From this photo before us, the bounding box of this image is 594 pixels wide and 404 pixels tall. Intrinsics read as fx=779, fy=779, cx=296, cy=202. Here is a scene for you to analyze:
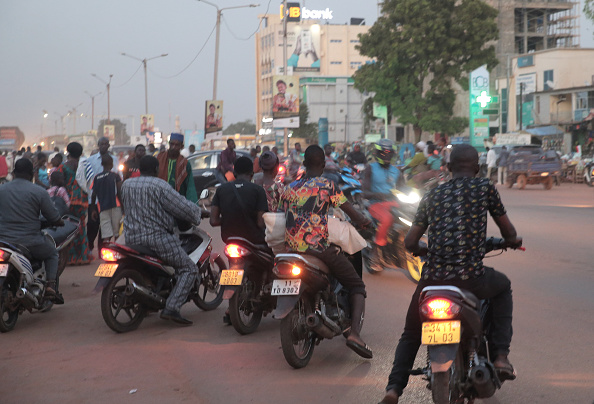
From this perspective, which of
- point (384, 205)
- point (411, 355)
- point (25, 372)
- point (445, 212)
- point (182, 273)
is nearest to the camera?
point (445, 212)

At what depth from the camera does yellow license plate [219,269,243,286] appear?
22.6ft

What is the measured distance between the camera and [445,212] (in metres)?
4.32

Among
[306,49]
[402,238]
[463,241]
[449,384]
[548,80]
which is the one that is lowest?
[449,384]

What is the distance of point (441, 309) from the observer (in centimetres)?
413

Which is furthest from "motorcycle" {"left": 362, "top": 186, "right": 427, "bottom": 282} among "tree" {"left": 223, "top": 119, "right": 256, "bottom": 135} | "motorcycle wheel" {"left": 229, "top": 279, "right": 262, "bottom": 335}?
"tree" {"left": 223, "top": 119, "right": 256, "bottom": 135}

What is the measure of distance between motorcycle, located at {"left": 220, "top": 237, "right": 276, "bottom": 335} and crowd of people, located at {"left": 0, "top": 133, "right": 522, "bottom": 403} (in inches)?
7.3

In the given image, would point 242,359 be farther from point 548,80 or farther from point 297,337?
point 548,80

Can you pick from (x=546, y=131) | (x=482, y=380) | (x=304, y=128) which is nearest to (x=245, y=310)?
(x=482, y=380)

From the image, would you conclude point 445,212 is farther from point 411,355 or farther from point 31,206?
point 31,206

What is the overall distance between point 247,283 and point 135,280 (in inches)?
41.1

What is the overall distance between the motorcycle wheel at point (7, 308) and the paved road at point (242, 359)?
0.11 m

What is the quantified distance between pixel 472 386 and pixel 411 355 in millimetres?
419

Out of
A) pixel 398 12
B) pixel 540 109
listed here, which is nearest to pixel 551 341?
pixel 398 12

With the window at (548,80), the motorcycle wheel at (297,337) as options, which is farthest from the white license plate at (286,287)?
the window at (548,80)
